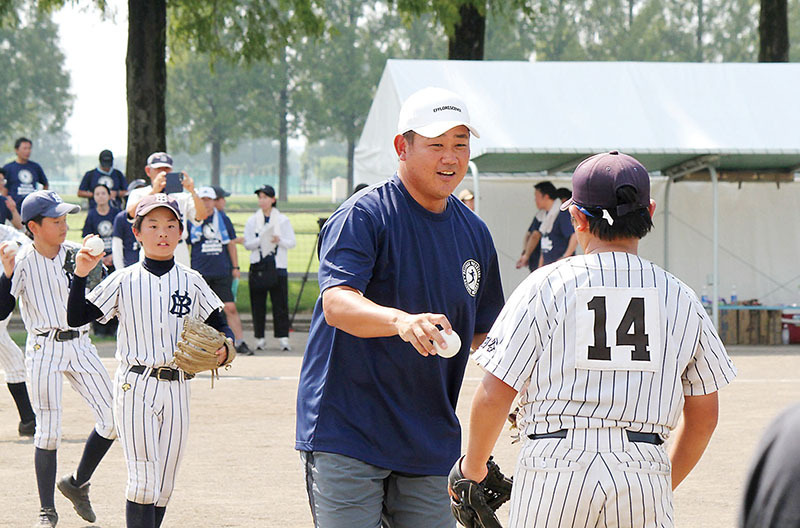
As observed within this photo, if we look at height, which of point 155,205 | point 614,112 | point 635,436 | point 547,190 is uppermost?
point 614,112

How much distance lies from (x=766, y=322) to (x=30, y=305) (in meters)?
11.9

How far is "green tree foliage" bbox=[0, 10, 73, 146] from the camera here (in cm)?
5731

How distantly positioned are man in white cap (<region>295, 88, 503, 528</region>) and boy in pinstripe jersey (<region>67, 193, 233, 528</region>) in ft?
5.86

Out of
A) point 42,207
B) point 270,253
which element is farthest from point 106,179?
point 42,207

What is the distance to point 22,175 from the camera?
54.9 ft

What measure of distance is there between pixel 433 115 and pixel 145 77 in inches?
609

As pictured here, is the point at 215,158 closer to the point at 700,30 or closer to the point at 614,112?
the point at 700,30

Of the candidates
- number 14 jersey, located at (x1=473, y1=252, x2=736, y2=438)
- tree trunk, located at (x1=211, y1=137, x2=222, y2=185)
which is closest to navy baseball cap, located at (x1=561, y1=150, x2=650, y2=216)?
number 14 jersey, located at (x1=473, y1=252, x2=736, y2=438)

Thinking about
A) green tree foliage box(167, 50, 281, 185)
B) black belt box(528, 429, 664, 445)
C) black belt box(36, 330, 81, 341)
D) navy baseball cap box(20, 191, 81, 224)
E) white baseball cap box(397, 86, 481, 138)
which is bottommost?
black belt box(528, 429, 664, 445)

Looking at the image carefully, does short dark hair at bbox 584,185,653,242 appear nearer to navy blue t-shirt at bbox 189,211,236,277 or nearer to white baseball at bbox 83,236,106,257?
white baseball at bbox 83,236,106,257

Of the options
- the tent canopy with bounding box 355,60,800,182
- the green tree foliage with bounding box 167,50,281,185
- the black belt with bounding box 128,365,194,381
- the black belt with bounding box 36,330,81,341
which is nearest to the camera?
the black belt with bounding box 128,365,194,381

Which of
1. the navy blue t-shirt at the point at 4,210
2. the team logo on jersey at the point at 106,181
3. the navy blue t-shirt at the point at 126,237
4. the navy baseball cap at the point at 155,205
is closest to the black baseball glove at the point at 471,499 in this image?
the navy baseball cap at the point at 155,205

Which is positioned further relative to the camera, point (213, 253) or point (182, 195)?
point (213, 253)

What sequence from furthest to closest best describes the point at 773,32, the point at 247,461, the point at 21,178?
the point at 773,32, the point at 21,178, the point at 247,461
